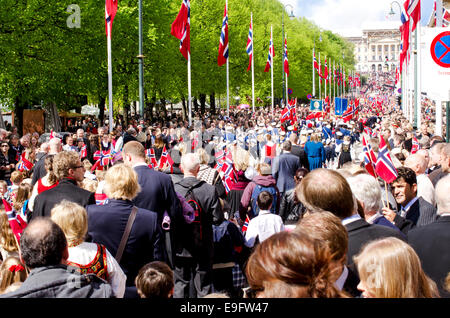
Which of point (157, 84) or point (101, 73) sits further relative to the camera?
point (157, 84)

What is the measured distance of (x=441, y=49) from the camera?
31.9 ft

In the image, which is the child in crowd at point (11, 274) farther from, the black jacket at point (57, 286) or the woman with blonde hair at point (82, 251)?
the black jacket at point (57, 286)

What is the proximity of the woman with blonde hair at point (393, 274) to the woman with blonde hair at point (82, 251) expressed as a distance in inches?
74.4

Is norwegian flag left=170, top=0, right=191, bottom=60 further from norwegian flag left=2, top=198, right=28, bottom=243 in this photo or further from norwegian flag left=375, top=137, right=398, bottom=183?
norwegian flag left=2, top=198, right=28, bottom=243

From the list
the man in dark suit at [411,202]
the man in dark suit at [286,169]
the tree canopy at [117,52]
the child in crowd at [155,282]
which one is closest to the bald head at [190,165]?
the man in dark suit at [411,202]

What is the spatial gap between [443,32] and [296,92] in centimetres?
5921

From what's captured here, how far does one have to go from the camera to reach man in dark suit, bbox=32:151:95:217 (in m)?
5.47

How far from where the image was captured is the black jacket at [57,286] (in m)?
3.13

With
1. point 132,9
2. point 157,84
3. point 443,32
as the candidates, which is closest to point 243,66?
point 157,84

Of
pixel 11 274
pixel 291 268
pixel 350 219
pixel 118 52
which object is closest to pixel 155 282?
pixel 11 274

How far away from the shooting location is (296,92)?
6838 centimetres

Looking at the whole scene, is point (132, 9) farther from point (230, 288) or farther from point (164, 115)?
point (230, 288)

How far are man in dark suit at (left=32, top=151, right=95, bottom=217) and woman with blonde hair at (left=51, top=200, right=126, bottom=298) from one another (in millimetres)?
1271

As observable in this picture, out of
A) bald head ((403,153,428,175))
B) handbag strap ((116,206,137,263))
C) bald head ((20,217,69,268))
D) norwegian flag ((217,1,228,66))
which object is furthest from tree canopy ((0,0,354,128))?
bald head ((20,217,69,268))
